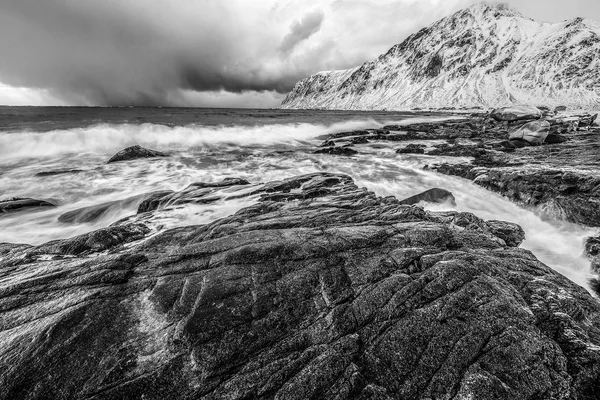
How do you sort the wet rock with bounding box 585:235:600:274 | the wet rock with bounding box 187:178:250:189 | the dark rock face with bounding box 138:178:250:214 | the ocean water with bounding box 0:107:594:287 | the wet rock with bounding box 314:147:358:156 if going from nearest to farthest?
1. the wet rock with bounding box 585:235:600:274
2. the ocean water with bounding box 0:107:594:287
3. the dark rock face with bounding box 138:178:250:214
4. the wet rock with bounding box 187:178:250:189
5. the wet rock with bounding box 314:147:358:156

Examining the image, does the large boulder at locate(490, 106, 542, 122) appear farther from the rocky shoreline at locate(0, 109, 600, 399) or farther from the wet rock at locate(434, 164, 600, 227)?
the rocky shoreline at locate(0, 109, 600, 399)

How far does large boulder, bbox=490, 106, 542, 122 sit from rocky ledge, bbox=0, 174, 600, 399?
48456 mm

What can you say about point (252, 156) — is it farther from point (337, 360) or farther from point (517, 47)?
point (517, 47)

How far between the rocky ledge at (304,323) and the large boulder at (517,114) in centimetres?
4846

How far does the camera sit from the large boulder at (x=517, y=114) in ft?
136

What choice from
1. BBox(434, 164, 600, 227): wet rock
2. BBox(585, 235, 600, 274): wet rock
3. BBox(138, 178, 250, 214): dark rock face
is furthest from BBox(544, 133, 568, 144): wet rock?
BBox(138, 178, 250, 214): dark rock face

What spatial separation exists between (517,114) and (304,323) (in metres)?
53.6

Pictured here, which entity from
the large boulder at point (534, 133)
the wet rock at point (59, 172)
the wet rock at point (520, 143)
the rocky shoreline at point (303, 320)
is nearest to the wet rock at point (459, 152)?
the wet rock at point (520, 143)

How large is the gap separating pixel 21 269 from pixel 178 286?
429cm

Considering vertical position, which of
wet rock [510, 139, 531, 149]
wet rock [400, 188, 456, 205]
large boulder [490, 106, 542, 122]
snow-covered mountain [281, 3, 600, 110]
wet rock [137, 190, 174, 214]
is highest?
snow-covered mountain [281, 3, 600, 110]

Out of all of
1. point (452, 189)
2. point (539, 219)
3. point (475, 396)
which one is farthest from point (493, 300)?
point (452, 189)

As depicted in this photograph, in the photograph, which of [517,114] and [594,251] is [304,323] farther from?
[517,114]

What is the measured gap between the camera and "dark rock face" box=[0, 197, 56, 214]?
12.6 meters

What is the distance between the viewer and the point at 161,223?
394 inches
